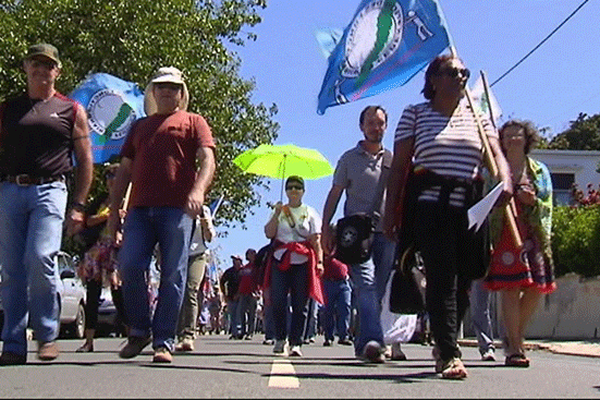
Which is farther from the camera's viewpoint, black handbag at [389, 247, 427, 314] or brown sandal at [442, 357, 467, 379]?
black handbag at [389, 247, 427, 314]

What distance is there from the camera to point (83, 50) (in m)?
27.3

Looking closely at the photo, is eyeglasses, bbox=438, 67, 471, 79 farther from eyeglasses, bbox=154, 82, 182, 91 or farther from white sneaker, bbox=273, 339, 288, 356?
white sneaker, bbox=273, 339, 288, 356

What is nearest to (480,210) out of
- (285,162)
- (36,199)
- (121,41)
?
(36,199)

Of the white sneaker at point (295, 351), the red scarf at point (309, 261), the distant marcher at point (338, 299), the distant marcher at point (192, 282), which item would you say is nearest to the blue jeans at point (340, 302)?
the distant marcher at point (338, 299)

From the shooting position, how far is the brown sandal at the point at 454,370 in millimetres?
6586

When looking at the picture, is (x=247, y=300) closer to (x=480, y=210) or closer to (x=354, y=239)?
(x=354, y=239)

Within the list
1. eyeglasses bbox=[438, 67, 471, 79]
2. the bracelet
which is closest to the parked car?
the bracelet

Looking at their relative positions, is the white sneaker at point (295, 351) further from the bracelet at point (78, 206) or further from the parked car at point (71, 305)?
the parked car at point (71, 305)

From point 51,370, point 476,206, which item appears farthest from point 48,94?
point 476,206

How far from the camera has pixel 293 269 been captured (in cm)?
1055

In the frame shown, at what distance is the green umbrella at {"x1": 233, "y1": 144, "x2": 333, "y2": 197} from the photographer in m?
14.1

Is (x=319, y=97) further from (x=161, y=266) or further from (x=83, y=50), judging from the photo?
(x=83, y=50)

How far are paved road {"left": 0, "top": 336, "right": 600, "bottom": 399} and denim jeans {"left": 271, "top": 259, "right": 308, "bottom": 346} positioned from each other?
73.1 inches

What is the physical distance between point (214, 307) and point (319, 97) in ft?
77.5
